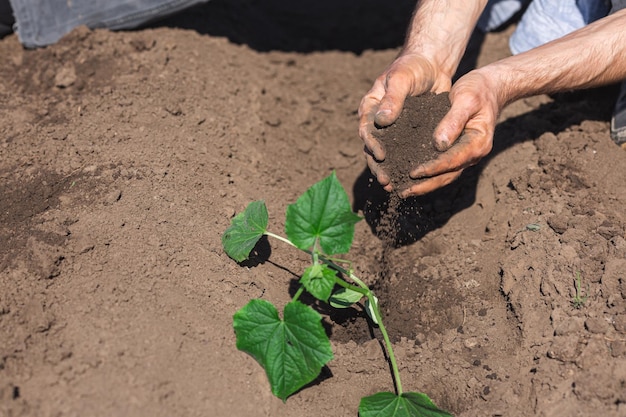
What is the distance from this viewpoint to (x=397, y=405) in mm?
1816

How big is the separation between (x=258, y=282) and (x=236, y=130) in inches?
36.8

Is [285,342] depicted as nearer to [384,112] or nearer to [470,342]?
[470,342]

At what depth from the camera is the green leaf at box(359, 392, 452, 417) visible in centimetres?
179

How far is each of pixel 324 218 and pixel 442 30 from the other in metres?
1.22

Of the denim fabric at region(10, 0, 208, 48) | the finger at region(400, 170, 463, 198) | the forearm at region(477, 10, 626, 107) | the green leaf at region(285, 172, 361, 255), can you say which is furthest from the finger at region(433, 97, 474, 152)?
the denim fabric at region(10, 0, 208, 48)

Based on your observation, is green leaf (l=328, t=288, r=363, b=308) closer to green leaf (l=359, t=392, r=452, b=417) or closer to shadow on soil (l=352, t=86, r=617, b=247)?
green leaf (l=359, t=392, r=452, b=417)

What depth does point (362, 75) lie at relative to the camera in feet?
11.5

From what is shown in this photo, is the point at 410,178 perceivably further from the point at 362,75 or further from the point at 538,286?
the point at 362,75

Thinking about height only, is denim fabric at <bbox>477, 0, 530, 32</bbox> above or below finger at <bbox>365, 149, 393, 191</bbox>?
above

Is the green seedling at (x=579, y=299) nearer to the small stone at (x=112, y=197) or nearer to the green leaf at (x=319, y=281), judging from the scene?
the green leaf at (x=319, y=281)

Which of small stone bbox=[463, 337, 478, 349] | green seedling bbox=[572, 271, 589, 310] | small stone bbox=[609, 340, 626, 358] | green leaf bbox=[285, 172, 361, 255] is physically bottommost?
small stone bbox=[463, 337, 478, 349]

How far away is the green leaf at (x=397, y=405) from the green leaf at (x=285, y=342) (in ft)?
0.63

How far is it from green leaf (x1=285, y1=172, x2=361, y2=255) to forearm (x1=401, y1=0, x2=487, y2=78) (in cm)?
99

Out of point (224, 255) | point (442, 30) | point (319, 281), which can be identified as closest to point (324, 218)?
point (319, 281)
